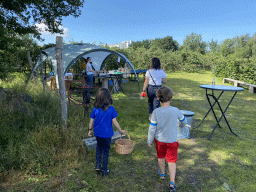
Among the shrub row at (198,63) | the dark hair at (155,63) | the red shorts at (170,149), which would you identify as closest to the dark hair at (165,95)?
the red shorts at (170,149)

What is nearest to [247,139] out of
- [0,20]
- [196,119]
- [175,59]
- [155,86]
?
[196,119]

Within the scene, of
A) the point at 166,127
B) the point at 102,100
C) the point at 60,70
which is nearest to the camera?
the point at 166,127

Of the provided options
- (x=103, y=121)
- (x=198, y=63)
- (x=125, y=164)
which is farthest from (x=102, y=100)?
(x=198, y=63)

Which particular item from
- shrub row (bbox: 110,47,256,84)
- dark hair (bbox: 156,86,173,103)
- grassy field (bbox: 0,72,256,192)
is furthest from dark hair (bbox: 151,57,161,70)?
shrub row (bbox: 110,47,256,84)

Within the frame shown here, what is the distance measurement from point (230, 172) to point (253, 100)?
272 inches

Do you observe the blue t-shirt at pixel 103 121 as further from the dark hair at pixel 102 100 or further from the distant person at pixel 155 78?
the distant person at pixel 155 78

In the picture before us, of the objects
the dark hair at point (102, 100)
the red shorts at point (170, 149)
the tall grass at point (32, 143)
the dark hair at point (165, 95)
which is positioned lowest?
the tall grass at point (32, 143)

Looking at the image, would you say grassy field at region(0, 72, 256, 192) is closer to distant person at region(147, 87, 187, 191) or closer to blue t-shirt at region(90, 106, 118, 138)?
distant person at region(147, 87, 187, 191)

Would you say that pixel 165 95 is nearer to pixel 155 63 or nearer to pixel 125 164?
pixel 125 164

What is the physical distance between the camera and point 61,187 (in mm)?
2529

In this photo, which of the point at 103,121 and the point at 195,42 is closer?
the point at 103,121

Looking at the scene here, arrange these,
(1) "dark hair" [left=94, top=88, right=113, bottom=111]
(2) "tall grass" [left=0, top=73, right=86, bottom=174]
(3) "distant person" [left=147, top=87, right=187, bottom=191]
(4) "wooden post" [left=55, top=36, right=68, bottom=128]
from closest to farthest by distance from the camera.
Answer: (3) "distant person" [left=147, top=87, right=187, bottom=191] < (1) "dark hair" [left=94, top=88, right=113, bottom=111] < (2) "tall grass" [left=0, top=73, right=86, bottom=174] < (4) "wooden post" [left=55, top=36, right=68, bottom=128]

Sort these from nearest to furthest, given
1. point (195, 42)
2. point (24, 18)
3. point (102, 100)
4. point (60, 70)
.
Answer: point (102, 100), point (60, 70), point (24, 18), point (195, 42)

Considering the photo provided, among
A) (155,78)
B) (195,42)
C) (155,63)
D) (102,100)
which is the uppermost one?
(195,42)
